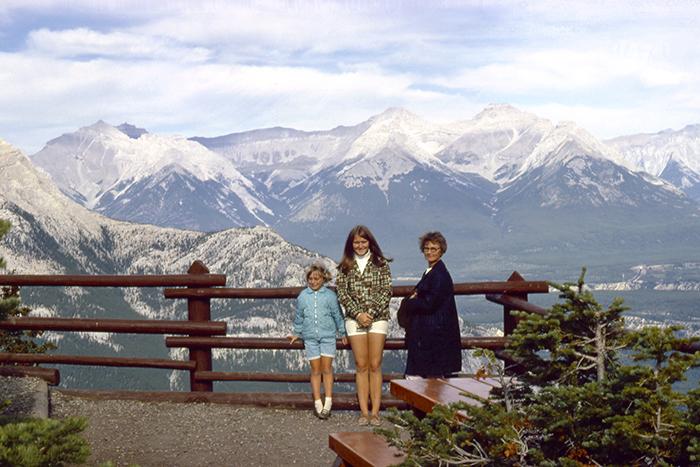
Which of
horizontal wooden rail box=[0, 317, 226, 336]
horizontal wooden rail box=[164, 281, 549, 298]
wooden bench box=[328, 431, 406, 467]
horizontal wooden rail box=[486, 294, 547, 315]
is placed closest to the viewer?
wooden bench box=[328, 431, 406, 467]

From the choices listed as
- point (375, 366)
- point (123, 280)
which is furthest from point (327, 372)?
point (123, 280)

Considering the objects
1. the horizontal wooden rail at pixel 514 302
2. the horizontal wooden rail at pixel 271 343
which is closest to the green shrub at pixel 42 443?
the horizontal wooden rail at pixel 271 343

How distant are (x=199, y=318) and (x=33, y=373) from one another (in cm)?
202

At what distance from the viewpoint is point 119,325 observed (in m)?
10.9

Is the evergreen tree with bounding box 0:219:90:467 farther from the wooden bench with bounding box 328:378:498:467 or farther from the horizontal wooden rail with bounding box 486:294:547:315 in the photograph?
the horizontal wooden rail with bounding box 486:294:547:315

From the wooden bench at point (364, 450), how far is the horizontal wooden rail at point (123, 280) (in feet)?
16.3

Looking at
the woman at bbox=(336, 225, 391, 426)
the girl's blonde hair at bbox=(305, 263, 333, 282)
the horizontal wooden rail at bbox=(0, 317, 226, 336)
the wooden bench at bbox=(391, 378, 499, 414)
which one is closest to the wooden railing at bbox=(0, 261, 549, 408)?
the horizontal wooden rail at bbox=(0, 317, 226, 336)

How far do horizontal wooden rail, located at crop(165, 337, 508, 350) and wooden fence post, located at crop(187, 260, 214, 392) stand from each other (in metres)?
0.16

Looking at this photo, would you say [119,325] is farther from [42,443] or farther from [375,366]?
[42,443]

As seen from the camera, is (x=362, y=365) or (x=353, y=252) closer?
(x=353, y=252)

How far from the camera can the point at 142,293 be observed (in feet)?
635

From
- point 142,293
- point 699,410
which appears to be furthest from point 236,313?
point 699,410

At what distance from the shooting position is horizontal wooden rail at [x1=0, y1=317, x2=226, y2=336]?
10.5m

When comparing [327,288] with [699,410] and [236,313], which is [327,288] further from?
[236,313]
